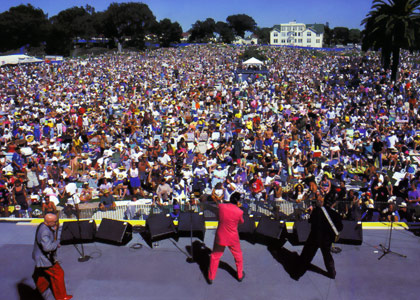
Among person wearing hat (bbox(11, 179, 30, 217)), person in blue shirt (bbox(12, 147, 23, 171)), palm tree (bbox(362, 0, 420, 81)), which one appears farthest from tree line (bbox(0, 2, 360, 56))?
person wearing hat (bbox(11, 179, 30, 217))

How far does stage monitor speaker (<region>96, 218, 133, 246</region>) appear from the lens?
20.2 ft

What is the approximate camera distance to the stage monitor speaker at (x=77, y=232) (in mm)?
6207

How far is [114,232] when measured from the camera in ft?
20.4

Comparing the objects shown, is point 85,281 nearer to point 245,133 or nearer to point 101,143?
point 101,143

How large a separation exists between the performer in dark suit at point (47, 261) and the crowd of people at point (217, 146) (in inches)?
127

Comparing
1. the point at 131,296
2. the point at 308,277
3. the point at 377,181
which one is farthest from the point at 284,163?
the point at 131,296

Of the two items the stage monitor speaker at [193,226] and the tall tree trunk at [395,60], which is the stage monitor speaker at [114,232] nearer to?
the stage monitor speaker at [193,226]

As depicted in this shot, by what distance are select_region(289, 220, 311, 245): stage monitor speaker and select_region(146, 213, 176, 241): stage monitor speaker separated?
2.10 m

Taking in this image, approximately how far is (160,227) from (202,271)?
4.22ft

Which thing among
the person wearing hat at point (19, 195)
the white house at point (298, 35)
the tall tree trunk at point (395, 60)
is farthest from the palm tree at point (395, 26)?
the white house at point (298, 35)

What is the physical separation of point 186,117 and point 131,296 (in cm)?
1438

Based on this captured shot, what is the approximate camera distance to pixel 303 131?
15.9 metres

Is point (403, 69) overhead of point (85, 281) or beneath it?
overhead

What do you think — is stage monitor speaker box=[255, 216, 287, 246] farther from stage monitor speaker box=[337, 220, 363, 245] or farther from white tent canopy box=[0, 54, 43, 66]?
white tent canopy box=[0, 54, 43, 66]
